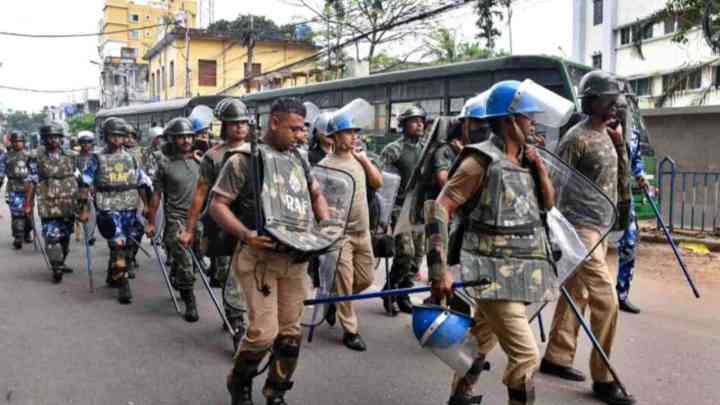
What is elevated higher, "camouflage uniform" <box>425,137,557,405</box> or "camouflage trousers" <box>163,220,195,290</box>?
"camouflage uniform" <box>425,137,557,405</box>

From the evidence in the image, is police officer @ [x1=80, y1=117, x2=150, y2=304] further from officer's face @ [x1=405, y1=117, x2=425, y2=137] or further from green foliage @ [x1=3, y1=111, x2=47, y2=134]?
green foliage @ [x1=3, y1=111, x2=47, y2=134]

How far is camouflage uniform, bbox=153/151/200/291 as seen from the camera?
5688 millimetres

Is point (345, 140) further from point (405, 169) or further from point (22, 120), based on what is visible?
point (22, 120)

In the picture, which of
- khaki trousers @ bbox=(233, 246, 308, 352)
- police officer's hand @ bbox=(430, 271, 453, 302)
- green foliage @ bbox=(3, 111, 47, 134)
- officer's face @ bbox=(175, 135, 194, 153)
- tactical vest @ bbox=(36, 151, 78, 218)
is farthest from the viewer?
green foliage @ bbox=(3, 111, 47, 134)

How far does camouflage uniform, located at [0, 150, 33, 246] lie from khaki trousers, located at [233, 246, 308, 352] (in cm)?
742

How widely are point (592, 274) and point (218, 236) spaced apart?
208 centimetres

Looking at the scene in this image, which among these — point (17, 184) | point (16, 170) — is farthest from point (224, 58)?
point (17, 184)

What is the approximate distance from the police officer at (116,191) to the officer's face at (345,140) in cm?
266

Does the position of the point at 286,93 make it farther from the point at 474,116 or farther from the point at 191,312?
the point at 474,116

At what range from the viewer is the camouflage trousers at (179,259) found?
565cm

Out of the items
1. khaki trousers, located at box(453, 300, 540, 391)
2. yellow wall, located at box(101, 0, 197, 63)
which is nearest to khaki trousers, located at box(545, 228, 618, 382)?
khaki trousers, located at box(453, 300, 540, 391)

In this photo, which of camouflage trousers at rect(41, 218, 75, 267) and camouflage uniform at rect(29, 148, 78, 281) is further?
camouflage uniform at rect(29, 148, 78, 281)

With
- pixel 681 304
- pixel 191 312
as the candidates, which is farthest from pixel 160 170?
pixel 681 304

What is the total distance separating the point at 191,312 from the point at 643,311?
3900 mm
